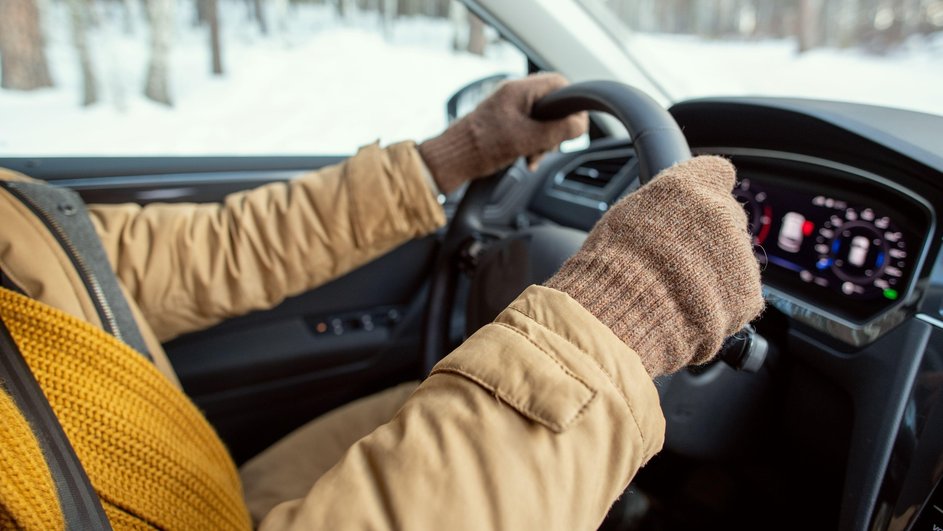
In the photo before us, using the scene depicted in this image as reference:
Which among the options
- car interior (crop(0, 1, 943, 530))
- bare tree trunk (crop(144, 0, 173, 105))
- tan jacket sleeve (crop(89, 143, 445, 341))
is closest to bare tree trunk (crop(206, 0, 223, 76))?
bare tree trunk (crop(144, 0, 173, 105))

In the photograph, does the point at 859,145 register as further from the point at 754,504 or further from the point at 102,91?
the point at 102,91

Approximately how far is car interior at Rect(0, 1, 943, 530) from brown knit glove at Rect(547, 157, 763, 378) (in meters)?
0.03

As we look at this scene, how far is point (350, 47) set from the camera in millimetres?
1998

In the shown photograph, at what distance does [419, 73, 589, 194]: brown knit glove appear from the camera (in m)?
0.95

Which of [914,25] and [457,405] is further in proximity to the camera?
[914,25]

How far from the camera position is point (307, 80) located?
192 cm

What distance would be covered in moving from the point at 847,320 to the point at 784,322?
0.34 feet

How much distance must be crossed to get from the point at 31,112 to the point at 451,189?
1.25m

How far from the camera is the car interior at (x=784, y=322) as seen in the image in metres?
0.75

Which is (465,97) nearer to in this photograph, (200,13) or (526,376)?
(200,13)

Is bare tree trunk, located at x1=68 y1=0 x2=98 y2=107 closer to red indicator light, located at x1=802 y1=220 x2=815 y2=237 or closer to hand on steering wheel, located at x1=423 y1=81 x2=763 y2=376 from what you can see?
hand on steering wheel, located at x1=423 y1=81 x2=763 y2=376

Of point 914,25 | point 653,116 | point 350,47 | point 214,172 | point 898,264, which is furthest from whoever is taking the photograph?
point 350,47

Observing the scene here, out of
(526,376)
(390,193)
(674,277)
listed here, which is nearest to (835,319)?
(674,277)

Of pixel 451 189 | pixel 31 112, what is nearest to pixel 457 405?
pixel 451 189
